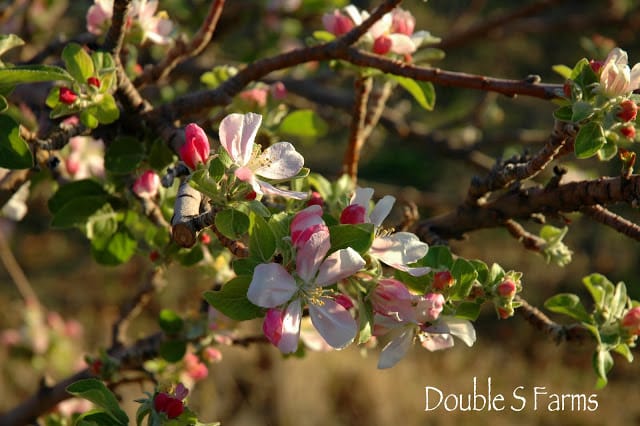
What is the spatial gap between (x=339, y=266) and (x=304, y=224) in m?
0.06

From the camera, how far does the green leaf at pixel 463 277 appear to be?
35.4 inches

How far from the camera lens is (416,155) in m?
7.70

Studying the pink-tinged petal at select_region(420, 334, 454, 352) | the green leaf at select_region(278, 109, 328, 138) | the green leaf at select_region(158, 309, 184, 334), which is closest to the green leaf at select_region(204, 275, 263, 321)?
the pink-tinged petal at select_region(420, 334, 454, 352)

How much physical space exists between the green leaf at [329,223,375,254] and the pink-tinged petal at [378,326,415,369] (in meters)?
0.19

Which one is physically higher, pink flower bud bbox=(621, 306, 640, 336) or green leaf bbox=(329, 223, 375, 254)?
green leaf bbox=(329, 223, 375, 254)

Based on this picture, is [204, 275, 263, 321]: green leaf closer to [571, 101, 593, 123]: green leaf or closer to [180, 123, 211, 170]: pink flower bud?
[180, 123, 211, 170]: pink flower bud

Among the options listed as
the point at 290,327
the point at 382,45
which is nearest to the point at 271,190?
the point at 290,327

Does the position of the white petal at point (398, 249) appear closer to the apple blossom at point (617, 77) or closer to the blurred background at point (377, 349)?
the apple blossom at point (617, 77)

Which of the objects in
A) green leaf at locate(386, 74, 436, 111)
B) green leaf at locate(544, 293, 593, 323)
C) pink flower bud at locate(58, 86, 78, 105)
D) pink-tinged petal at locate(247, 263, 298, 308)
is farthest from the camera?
green leaf at locate(386, 74, 436, 111)

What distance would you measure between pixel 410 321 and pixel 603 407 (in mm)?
5041

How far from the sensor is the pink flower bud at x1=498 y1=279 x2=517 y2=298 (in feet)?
3.03

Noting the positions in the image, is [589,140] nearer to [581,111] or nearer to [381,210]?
[581,111]

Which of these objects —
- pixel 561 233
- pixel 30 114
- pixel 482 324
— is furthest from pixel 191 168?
pixel 482 324

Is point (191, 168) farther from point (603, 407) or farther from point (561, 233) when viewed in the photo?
point (603, 407)
